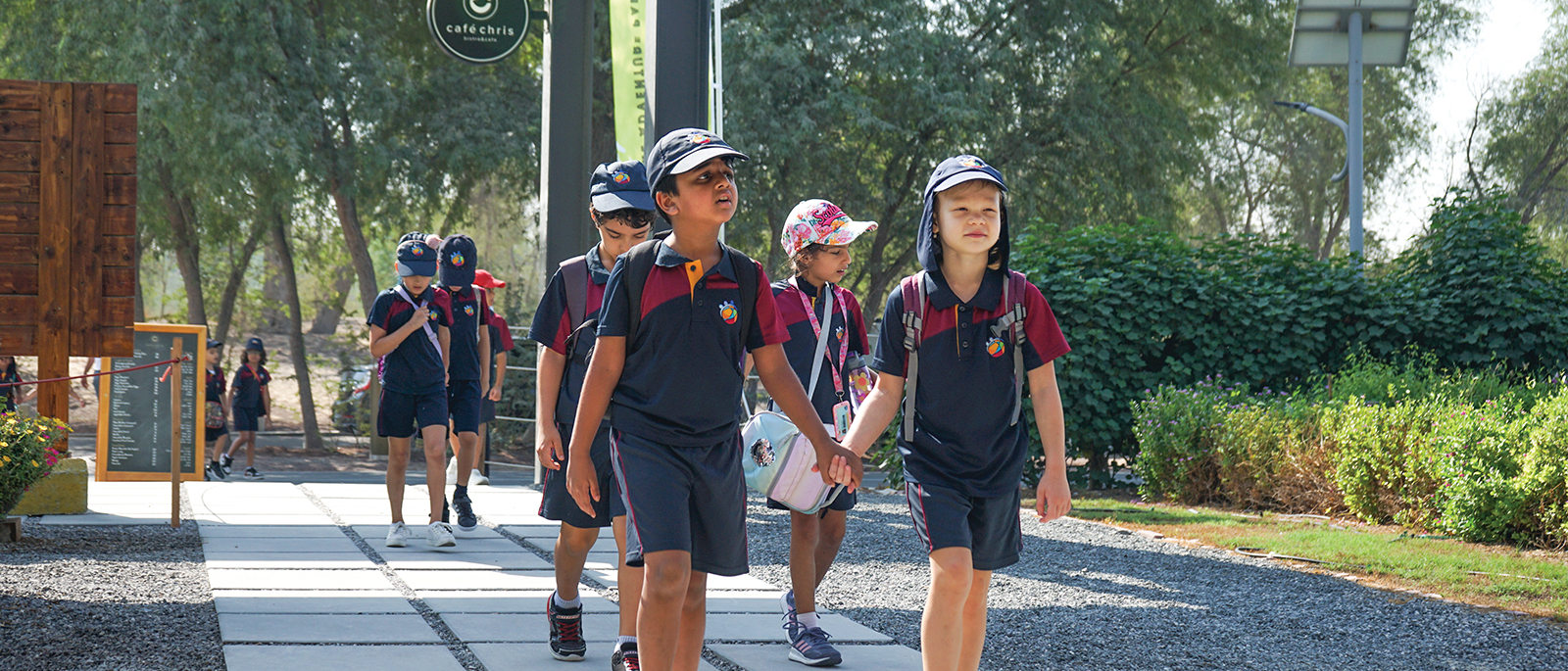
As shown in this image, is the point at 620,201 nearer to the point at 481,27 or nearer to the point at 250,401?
the point at 481,27

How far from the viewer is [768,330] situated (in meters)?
3.67

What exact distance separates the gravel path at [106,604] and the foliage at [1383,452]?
23.5 feet

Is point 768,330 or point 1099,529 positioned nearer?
point 768,330

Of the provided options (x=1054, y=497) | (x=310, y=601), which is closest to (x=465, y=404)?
(x=310, y=601)

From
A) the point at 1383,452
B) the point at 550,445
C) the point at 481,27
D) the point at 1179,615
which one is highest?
the point at 481,27

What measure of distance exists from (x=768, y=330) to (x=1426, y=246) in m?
11.6

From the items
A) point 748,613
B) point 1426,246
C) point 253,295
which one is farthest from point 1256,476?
point 253,295

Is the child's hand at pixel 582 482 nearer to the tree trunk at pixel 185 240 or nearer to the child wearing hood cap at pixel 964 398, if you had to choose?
the child wearing hood cap at pixel 964 398

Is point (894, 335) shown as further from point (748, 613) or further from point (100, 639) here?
point (100, 639)

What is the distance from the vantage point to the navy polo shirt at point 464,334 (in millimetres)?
7629

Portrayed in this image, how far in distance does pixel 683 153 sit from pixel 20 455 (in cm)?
544

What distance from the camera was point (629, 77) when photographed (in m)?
9.05

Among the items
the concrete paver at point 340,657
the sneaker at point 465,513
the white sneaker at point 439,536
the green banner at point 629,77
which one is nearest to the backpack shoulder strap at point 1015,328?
the concrete paver at point 340,657

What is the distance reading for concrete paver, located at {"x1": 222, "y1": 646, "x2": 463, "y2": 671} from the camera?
14.4ft
